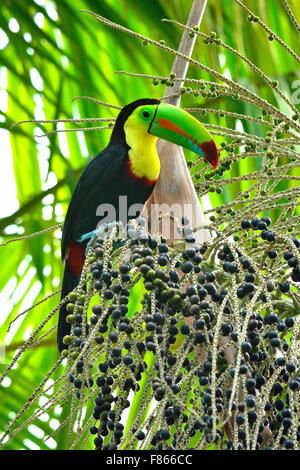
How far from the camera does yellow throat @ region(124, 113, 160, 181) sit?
2061mm

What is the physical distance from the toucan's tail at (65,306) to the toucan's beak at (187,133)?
0.49 metres

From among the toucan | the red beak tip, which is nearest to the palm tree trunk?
the red beak tip

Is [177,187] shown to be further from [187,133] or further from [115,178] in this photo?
[115,178]

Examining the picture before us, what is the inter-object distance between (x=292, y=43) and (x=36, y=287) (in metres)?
1.11

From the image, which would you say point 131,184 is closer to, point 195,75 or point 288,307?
point 195,75

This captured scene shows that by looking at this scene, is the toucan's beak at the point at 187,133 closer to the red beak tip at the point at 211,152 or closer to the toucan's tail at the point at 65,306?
the red beak tip at the point at 211,152

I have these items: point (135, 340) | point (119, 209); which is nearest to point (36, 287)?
point (119, 209)

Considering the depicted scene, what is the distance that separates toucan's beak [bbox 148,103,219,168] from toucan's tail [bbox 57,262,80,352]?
0.49 metres

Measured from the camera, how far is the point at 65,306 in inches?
68.4

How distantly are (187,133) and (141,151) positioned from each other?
461mm

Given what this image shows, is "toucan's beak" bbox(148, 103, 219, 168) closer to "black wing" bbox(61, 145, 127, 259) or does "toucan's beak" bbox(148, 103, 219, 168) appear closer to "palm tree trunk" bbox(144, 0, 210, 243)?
"palm tree trunk" bbox(144, 0, 210, 243)

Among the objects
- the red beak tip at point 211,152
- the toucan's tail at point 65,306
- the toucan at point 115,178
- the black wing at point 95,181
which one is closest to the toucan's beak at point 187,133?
the red beak tip at point 211,152

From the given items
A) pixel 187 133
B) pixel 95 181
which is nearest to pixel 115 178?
pixel 95 181

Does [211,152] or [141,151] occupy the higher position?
[141,151]
